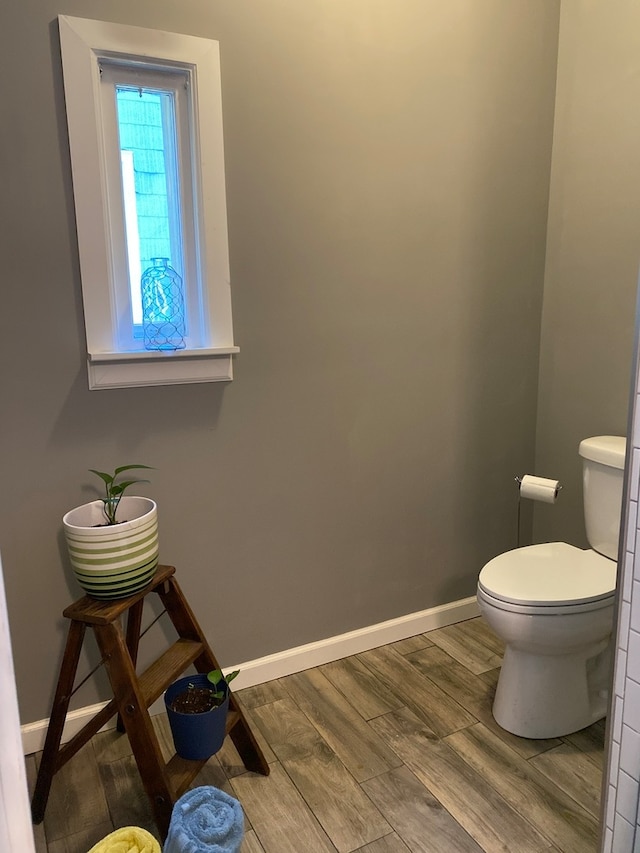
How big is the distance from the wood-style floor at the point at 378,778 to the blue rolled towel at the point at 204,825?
189 mm

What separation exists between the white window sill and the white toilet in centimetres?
99

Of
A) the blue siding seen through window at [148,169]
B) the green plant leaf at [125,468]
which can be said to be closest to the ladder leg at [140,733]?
the green plant leaf at [125,468]

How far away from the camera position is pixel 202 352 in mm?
1780

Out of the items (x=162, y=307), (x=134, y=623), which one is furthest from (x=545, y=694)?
(x=162, y=307)

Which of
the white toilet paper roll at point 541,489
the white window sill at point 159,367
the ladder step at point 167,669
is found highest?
the white window sill at point 159,367

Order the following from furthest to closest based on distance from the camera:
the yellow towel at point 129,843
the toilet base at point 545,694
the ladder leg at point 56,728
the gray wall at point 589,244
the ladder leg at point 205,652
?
1. the gray wall at point 589,244
2. the toilet base at point 545,694
3. the ladder leg at point 205,652
4. the ladder leg at point 56,728
5. the yellow towel at point 129,843

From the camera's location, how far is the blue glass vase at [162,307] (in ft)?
5.76

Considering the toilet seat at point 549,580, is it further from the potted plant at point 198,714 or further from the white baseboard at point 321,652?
the potted plant at point 198,714

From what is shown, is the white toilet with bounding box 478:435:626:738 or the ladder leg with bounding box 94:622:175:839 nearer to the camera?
the ladder leg with bounding box 94:622:175:839

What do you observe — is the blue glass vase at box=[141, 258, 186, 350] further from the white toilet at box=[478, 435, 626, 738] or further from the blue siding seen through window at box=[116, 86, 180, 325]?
the white toilet at box=[478, 435, 626, 738]

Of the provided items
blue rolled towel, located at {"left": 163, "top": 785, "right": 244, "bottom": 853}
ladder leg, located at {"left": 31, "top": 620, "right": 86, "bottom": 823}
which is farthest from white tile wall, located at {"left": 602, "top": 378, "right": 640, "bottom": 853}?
ladder leg, located at {"left": 31, "top": 620, "right": 86, "bottom": 823}

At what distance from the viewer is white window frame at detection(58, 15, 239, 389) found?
1.56m

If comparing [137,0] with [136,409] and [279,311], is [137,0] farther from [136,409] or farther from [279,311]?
[136,409]

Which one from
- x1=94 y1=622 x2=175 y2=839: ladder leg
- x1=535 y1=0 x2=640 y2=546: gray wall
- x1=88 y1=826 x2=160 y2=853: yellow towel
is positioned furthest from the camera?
x1=535 y1=0 x2=640 y2=546: gray wall
